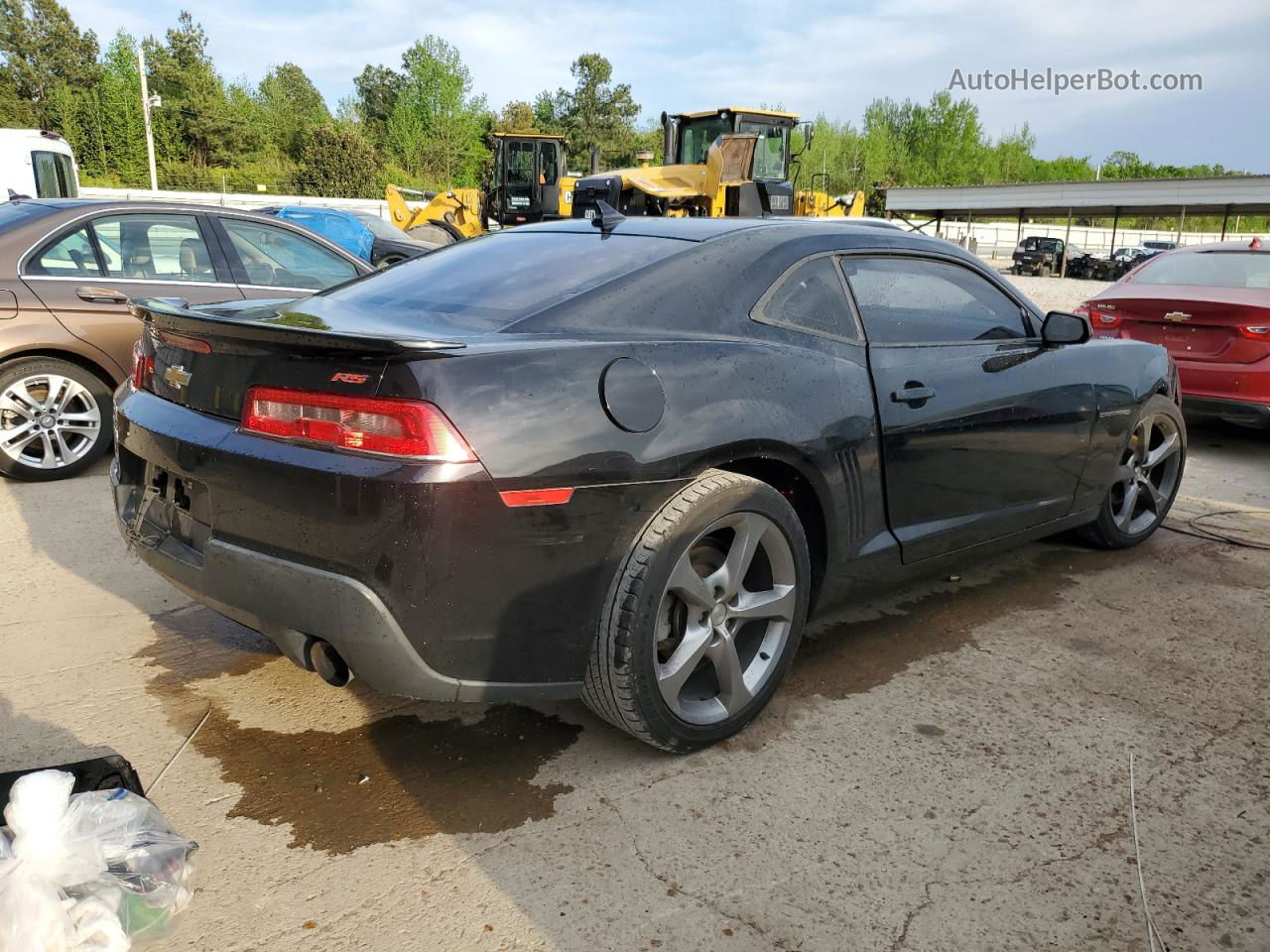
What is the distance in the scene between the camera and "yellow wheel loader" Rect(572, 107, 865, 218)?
14.5 metres

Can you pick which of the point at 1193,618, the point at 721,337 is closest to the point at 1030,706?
the point at 1193,618

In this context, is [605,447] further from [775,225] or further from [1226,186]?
[1226,186]

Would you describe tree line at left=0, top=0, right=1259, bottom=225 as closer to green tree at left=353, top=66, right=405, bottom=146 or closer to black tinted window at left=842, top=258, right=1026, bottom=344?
green tree at left=353, top=66, right=405, bottom=146

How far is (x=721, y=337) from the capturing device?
289 centimetres

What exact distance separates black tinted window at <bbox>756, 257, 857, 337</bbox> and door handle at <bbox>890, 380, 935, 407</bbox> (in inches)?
9.7

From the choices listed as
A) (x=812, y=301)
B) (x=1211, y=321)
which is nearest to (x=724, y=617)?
(x=812, y=301)

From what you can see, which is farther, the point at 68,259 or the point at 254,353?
the point at 68,259

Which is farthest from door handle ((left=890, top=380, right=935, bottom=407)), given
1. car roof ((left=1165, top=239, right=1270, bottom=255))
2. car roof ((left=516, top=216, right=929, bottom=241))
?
car roof ((left=1165, top=239, right=1270, bottom=255))

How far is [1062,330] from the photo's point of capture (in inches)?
160

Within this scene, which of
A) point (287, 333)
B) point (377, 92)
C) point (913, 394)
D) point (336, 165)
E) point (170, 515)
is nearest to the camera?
point (287, 333)

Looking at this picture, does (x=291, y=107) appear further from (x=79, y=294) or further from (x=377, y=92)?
(x=79, y=294)

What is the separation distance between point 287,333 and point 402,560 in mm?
626

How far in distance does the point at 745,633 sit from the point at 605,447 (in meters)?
0.91

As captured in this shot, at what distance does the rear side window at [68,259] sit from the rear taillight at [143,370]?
2.95 meters
